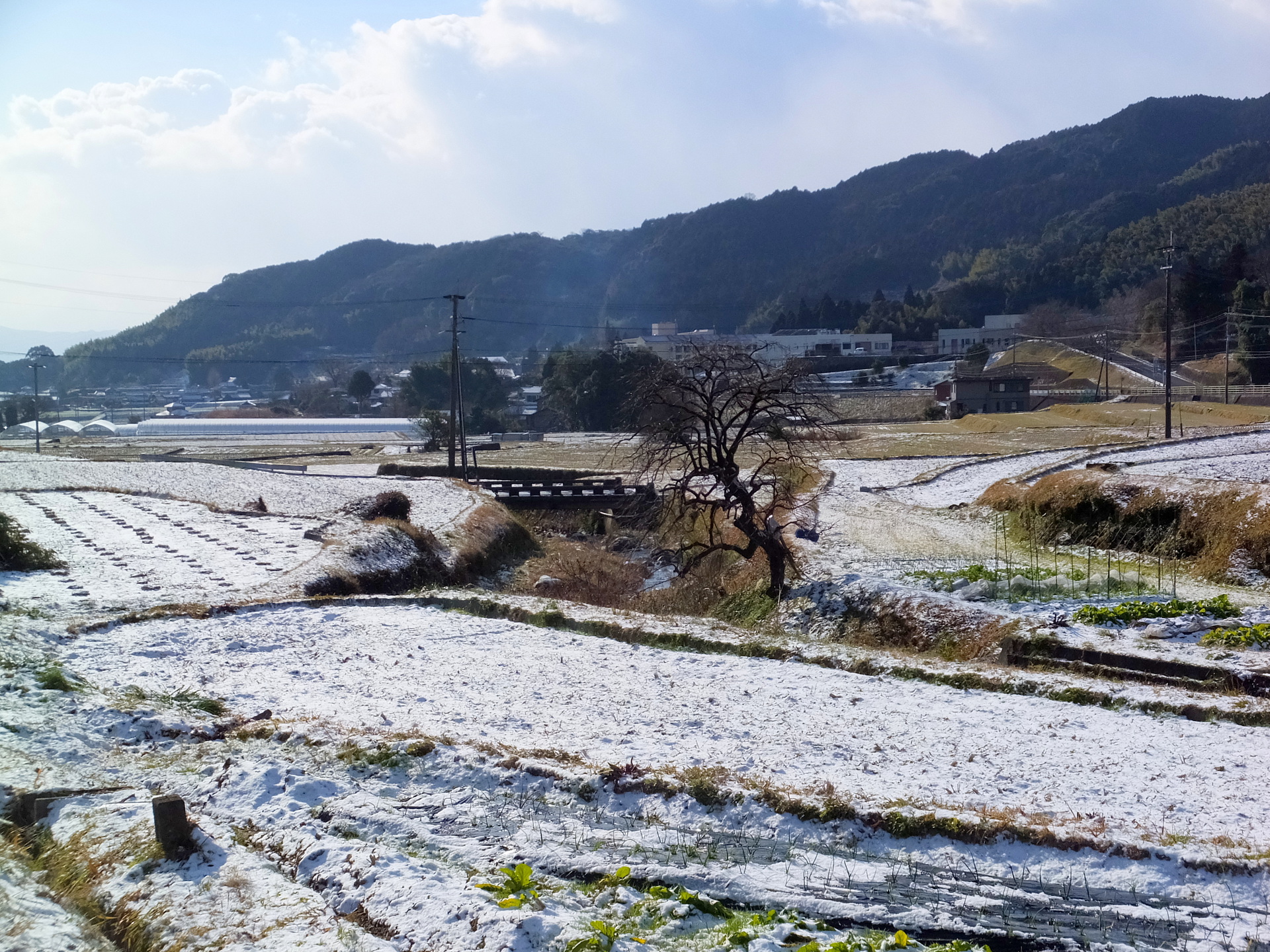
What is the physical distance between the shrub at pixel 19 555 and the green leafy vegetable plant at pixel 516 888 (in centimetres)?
1402

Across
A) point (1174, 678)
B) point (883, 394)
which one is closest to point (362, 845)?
point (1174, 678)

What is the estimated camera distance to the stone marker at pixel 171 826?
20.2 feet

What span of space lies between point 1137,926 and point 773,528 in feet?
42.4

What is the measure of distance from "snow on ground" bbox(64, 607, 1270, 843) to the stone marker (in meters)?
2.86

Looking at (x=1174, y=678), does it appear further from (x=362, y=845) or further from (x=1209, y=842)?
(x=362, y=845)

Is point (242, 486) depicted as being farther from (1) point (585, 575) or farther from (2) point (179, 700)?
(2) point (179, 700)

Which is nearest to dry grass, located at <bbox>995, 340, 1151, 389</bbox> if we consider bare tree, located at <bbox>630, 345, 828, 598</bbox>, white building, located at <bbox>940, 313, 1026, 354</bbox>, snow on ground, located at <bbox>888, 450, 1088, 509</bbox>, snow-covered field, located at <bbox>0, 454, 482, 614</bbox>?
white building, located at <bbox>940, 313, 1026, 354</bbox>

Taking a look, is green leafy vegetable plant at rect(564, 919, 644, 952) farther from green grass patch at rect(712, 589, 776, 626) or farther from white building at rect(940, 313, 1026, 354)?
white building at rect(940, 313, 1026, 354)

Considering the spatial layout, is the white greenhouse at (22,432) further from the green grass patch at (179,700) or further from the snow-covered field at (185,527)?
the green grass patch at (179,700)

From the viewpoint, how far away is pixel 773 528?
18391 millimetres

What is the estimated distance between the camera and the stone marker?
6164 millimetres

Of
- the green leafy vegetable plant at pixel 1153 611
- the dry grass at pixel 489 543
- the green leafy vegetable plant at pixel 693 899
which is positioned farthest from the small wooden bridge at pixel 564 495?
the green leafy vegetable plant at pixel 693 899

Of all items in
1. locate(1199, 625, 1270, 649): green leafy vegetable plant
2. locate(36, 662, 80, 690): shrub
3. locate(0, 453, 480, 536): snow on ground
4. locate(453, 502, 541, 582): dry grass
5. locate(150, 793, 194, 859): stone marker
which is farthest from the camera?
locate(0, 453, 480, 536): snow on ground

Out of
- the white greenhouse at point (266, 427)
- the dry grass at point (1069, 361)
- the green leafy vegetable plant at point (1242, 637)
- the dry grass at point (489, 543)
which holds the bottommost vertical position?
the dry grass at point (489, 543)
